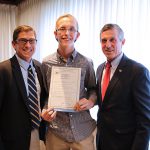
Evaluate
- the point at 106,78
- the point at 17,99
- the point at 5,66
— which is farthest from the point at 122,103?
the point at 5,66

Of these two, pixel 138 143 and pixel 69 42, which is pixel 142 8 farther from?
pixel 138 143

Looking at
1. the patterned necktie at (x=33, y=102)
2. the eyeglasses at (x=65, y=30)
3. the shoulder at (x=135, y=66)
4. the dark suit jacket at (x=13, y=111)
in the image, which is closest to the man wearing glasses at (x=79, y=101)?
the eyeglasses at (x=65, y=30)

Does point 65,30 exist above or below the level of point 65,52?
above

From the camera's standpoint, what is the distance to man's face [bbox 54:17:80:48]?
192 centimetres

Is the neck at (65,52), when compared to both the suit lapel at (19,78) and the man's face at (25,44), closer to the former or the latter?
the man's face at (25,44)

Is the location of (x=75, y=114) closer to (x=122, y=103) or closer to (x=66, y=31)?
(x=122, y=103)

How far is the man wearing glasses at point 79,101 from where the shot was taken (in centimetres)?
194

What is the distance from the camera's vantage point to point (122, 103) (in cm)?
174

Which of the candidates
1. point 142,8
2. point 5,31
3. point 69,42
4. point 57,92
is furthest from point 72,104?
point 5,31

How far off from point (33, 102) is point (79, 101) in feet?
1.12

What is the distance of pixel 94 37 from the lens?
3045 mm

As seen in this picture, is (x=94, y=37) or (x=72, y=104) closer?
(x=72, y=104)

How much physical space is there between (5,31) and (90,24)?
2.77 metres

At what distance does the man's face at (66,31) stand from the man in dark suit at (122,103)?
0.24 metres
